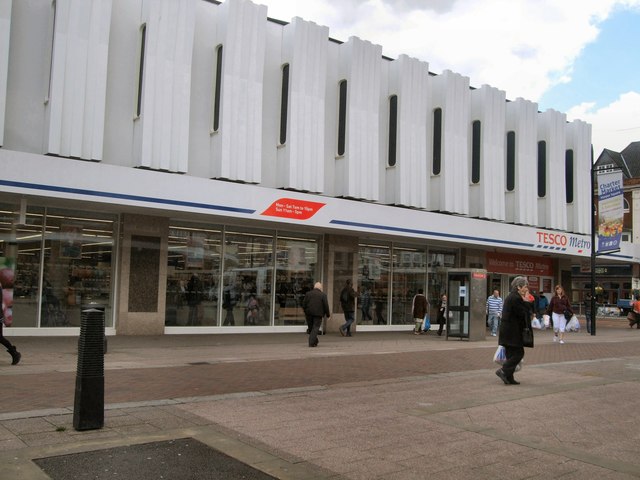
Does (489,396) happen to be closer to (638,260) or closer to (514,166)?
(514,166)

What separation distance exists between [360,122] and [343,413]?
1429 centimetres

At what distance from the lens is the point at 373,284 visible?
22219 millimetres

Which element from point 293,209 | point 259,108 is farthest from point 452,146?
point 259,108

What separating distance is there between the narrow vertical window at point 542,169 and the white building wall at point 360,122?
10385 millimetres

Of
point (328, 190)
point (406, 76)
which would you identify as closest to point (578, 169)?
point (406, 76)

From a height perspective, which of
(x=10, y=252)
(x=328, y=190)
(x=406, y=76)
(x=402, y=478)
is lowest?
(x=402, y=478)

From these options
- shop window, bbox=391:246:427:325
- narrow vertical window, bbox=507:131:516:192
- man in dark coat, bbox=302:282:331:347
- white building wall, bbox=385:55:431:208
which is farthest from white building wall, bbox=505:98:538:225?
man in dark coat, bbox=302:282:331:347

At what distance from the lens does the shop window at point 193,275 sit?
17.5m

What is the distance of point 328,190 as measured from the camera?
813 inches

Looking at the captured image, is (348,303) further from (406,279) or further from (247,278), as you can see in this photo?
(406,279)

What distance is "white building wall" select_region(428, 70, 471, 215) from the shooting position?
75.4 feet

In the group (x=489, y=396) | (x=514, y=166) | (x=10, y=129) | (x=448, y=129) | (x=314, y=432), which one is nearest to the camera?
(x=314, y=432)

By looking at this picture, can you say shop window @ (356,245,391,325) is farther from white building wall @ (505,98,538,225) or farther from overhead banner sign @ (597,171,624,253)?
overhead banner sign @ (597,171,624,253)

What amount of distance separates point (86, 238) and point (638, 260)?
26.2m
